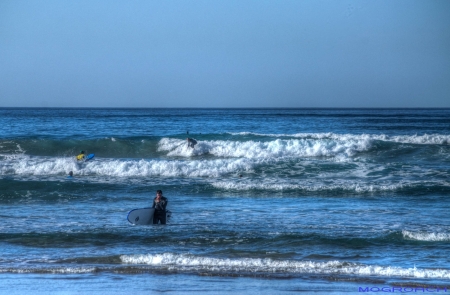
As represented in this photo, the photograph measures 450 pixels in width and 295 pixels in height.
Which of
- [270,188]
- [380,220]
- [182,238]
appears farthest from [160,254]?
[270,188]

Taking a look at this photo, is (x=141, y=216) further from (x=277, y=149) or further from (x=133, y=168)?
(x=277, y=149)

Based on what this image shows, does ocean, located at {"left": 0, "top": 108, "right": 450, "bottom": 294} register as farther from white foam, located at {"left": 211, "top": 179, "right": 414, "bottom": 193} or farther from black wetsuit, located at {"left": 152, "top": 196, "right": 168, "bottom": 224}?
black wetsuit, located at {"left": 152, "top": 196, "right": 168, "bottom": 224}

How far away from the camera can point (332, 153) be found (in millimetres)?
27875

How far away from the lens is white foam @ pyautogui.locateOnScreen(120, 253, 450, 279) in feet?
34.6

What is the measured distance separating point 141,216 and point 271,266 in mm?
4889

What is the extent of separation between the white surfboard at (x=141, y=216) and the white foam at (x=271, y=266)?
319 cm

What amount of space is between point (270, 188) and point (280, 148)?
878cm

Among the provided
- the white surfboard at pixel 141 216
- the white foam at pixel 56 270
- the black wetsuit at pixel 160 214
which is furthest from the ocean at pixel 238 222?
the black wetsuit at pixel 160 214

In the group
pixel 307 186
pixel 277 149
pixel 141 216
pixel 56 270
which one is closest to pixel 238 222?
pixel 141 216

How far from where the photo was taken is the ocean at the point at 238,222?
10.4 m

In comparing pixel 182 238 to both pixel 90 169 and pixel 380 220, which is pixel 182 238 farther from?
pixel 90 169

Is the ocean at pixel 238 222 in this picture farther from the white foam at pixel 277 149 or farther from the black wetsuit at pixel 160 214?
the black wetsuit at pixel 160 214

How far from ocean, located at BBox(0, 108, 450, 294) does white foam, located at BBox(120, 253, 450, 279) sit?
0.11 feet

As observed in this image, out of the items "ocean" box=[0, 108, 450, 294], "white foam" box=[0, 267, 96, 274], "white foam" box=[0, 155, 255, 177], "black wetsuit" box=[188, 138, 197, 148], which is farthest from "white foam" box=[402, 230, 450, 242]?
"black wetsuit" box=[188, 138, 197, 148]
